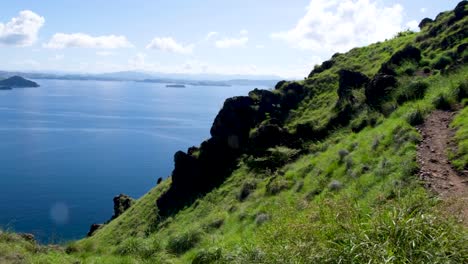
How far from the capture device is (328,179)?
16391mm

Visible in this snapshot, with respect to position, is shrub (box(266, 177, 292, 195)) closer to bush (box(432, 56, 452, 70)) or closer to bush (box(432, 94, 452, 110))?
bush (box(432, 94, 452, 110))

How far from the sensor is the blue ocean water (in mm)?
61562

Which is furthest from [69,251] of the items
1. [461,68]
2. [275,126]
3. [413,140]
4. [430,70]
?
[430,70]

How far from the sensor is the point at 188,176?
30484mm

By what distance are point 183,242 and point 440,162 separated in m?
9.45

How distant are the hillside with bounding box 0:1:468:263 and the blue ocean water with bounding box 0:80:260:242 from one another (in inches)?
299

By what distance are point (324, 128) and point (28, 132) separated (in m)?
118

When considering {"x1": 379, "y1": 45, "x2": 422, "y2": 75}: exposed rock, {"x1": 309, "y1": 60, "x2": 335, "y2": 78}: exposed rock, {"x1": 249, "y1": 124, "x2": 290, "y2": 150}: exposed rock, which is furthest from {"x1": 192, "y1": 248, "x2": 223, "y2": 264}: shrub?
{"x1": 309, "y1": 60, "x2": 335, "y2": 78}: exposed rock

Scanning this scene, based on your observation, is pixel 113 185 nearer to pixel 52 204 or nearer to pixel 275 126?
pixel 52 204

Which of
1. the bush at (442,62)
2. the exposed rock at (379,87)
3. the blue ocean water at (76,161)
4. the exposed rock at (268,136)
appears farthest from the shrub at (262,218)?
the bush at (442,62)

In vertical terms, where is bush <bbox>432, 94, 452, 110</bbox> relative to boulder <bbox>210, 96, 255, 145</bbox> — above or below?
above

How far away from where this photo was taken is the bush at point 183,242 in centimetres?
1484

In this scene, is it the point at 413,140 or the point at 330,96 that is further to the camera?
the point at 330,96

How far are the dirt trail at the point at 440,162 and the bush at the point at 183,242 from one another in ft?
28.0
